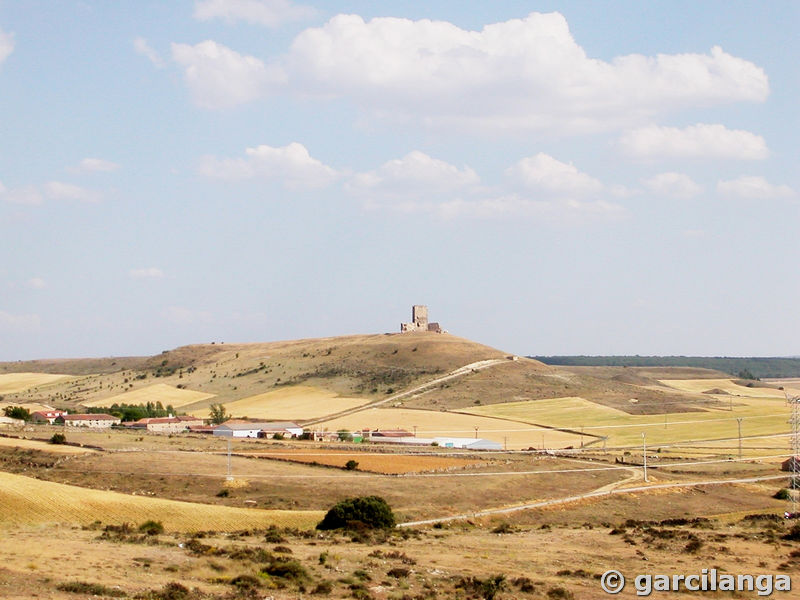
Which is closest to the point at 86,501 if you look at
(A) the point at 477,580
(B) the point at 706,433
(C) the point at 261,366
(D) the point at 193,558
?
(D) the point at 193,558

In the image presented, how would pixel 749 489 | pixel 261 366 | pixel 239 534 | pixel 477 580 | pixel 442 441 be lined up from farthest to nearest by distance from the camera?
pixel 261 366
pixel 442 441
pixel 749 489
pixel 239 534
pixel 477 580

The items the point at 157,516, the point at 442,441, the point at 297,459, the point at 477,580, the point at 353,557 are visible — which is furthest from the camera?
the point at 442,441

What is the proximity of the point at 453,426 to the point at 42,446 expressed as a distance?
168 ft

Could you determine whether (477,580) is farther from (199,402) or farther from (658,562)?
(199,402)

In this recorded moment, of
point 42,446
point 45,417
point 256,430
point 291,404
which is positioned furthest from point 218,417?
point 42,446

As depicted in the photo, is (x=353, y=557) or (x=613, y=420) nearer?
(x=353, y=557)

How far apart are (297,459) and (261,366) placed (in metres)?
108

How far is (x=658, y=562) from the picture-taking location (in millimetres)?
34312

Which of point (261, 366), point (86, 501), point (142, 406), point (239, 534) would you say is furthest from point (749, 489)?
point (261, 366)

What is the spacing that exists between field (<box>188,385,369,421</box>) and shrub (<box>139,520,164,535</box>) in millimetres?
84447

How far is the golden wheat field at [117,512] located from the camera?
40375 millimetres

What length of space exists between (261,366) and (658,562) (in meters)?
148

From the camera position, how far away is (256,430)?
104 metres

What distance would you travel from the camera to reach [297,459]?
235 feet
